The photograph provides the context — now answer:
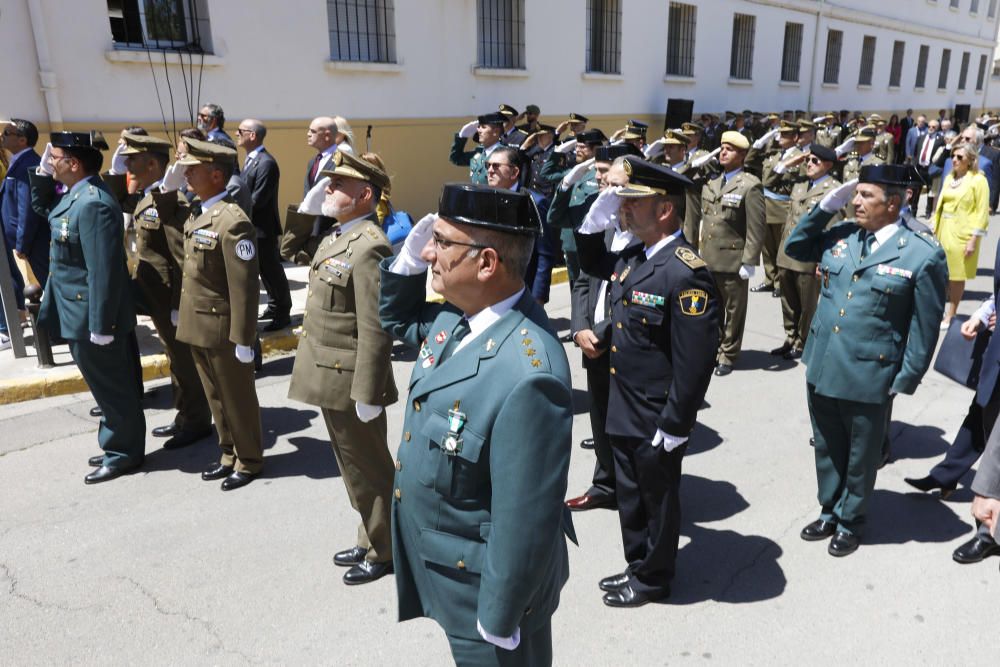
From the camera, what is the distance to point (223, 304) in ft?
14.9

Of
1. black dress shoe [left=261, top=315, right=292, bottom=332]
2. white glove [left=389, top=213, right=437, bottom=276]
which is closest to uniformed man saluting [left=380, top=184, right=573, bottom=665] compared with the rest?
white glove [left=389, top=213, right=437, bottom=276]

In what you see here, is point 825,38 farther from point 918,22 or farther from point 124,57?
point 124,57

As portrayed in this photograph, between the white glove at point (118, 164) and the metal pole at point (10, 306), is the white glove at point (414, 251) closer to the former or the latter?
the white glove at point (118, 164)

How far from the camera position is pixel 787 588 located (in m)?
3.73

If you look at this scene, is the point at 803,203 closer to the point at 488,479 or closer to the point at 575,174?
the point at 575,174

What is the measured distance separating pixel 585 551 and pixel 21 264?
6534 millimetres

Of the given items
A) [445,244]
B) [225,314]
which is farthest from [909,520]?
[225,314]

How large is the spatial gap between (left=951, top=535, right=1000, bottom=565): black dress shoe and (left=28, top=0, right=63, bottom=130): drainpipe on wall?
9518 millimetres

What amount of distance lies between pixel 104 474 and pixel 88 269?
131 centimetres

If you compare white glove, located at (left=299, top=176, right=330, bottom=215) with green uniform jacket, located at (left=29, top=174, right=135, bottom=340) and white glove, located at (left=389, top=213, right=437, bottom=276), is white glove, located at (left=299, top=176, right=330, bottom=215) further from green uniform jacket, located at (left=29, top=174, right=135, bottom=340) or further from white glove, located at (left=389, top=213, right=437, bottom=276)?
green uniform jacket, located at (left=29, top=174, right=135, bottom=340)

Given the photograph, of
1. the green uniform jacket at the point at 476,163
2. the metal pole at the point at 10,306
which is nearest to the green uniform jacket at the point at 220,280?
the metal pole at the point at 10,306

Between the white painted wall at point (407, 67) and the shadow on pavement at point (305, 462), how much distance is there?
6009 mm

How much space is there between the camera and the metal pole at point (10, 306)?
21.0ft

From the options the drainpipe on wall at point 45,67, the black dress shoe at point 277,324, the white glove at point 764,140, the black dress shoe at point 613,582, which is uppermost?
the drainpipe on wall at point 45,67
